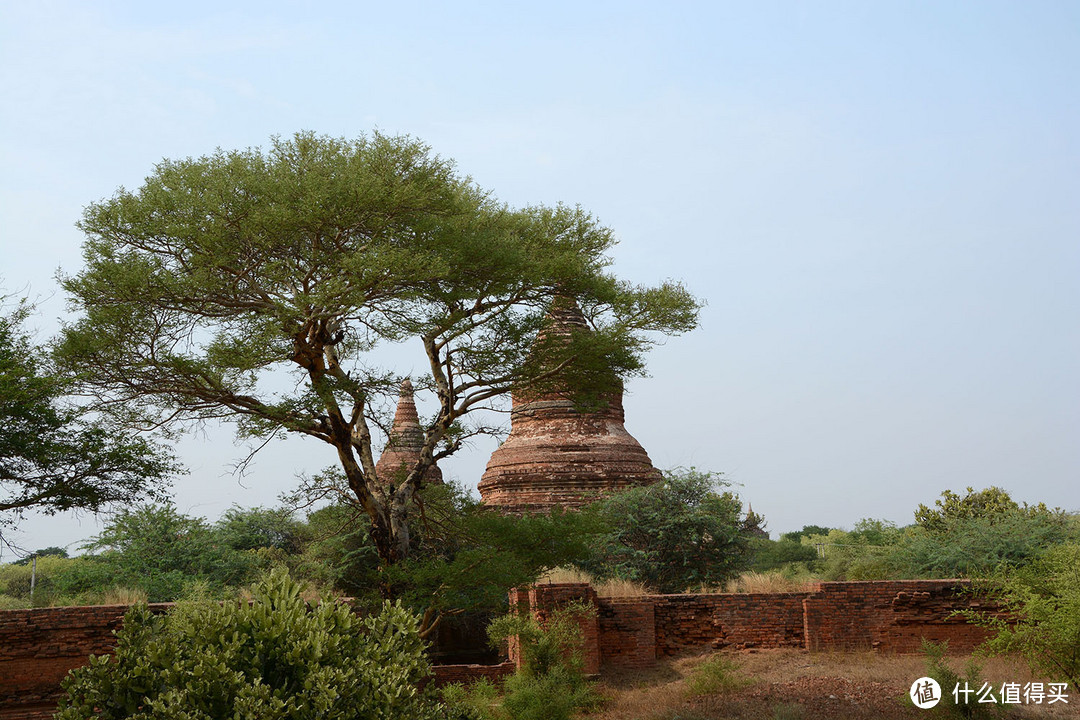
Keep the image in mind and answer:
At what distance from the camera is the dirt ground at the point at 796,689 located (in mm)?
10203

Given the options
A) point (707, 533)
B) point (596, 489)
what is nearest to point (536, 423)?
point (596, 489)

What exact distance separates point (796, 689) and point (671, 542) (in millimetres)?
7352

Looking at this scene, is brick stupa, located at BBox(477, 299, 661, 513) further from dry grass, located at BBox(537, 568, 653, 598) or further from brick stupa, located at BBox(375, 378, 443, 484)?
dry grass, located at BBox(537, 568, 653, 598)

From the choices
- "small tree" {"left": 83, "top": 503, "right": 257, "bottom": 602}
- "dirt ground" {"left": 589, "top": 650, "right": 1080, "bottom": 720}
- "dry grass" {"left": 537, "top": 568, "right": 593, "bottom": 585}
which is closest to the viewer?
"dirt ground" {"left": 589, "top": 650, "right": 1080, "bottom": 720}

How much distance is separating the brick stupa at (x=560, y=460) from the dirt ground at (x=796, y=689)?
8179 mm

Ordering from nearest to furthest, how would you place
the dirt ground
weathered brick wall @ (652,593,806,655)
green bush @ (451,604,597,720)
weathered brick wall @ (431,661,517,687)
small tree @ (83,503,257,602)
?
1. green bush @ (451,604,597,720)
2. the dirt ground
3. weathered brick wall @ (431,661,517,687)
4. weathered brick wall @ (652,593,806,655)
5. small tree @ (83,503,257,602)

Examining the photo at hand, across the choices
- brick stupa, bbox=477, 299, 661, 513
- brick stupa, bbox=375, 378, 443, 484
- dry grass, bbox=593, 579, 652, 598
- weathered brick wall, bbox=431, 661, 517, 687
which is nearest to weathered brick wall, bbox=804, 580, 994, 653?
dry grass, bbox=593, 579, 652, 598

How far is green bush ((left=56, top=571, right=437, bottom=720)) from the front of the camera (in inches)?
202

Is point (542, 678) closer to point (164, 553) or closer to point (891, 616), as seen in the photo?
point (891, 616)

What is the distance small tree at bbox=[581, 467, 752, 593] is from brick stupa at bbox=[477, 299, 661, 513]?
2265mm

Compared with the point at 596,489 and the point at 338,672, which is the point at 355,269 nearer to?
the point at 338,672

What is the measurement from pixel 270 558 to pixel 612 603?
13.4m

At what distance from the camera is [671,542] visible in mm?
18969

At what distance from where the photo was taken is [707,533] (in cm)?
1894
